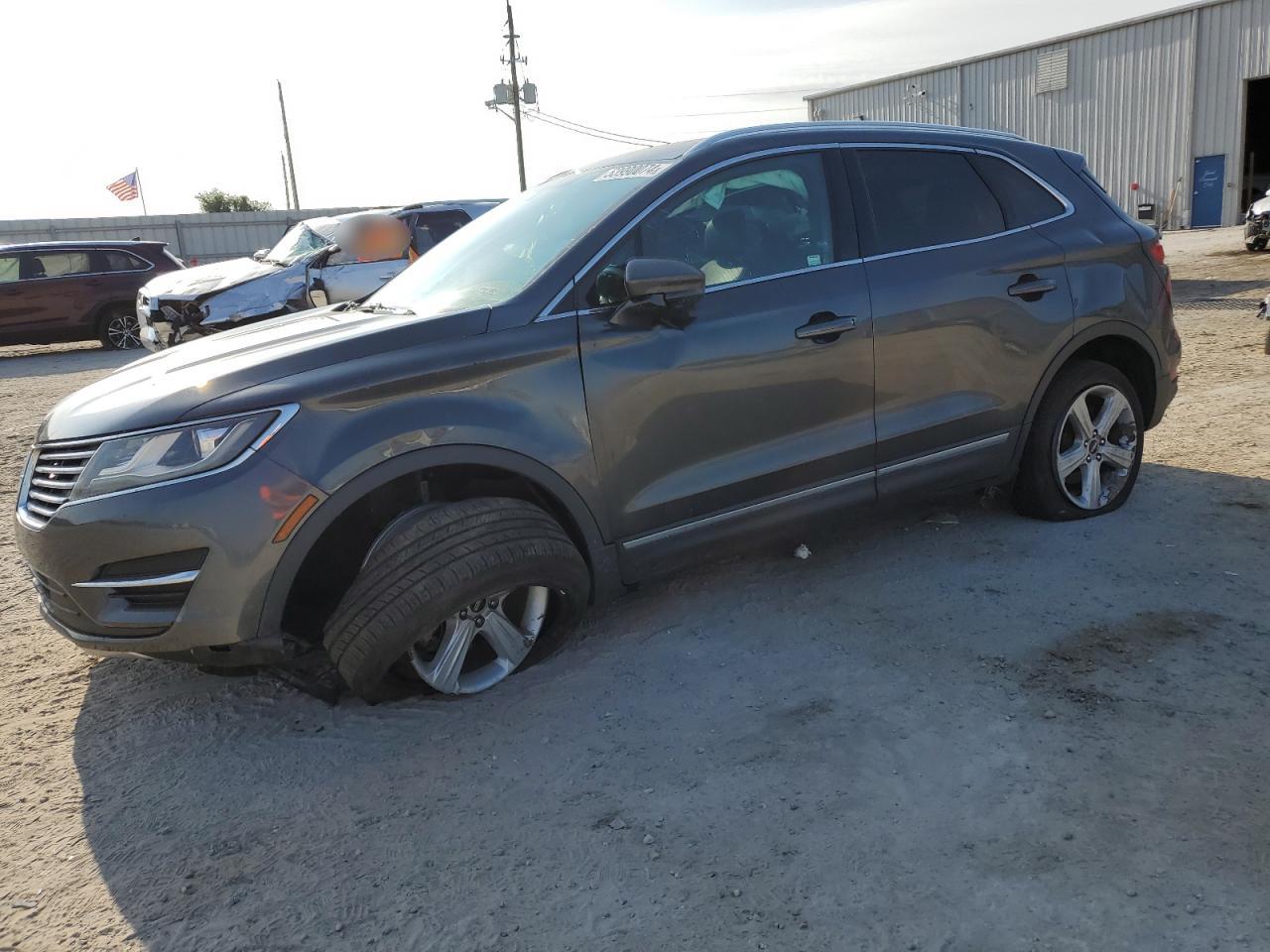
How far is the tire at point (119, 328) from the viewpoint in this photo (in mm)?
15102

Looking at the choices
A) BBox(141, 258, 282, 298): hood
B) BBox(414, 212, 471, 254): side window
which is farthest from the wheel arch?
BBox(414, 212, 471, 254): side window

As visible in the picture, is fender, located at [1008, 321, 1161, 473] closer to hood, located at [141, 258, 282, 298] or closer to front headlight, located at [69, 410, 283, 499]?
front headlight, located at [69, 410, 283, 499]

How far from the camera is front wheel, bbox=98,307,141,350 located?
49.6 feet

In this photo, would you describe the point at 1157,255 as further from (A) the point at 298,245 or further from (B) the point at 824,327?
(A) the point at 298,245

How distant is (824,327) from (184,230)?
3004 centimetres

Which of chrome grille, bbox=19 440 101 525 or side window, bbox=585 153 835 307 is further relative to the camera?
side window, bbox=585 153 835 307

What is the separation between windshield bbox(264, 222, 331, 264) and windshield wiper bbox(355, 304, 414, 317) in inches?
330

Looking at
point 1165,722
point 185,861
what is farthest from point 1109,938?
point 185,861

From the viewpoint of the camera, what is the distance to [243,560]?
279cm

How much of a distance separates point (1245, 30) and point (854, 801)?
3027 cm

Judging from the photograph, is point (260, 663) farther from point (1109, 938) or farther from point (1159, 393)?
point (1159, 393)

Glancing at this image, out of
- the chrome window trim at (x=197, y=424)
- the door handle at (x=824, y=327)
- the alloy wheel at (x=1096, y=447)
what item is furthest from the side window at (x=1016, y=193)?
the chrome window trim at (x=197, y=424)

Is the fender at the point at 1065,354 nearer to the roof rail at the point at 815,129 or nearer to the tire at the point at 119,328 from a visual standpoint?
the roof rail at the point at 815,129

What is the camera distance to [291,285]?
36.6ft
